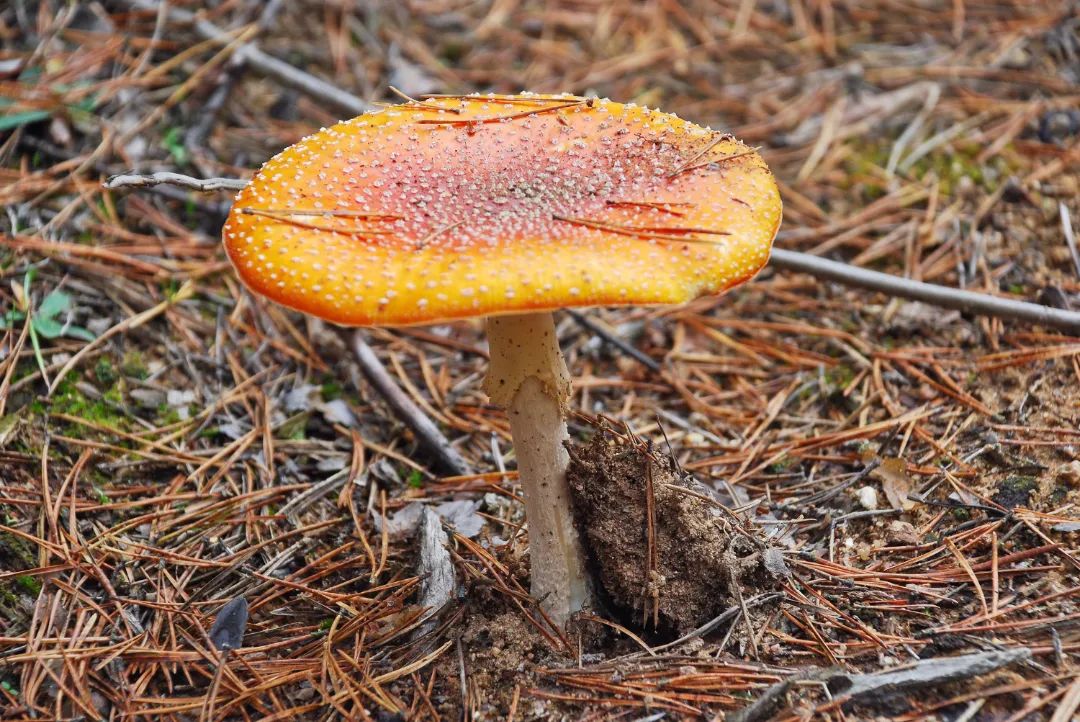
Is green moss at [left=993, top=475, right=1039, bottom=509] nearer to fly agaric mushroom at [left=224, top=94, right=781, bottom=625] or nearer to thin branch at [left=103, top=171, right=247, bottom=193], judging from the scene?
fly agaric mushroom at [left=224, top=94, right=781, bottom=625]

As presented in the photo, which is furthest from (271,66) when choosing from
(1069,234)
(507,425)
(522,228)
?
(1069,234)

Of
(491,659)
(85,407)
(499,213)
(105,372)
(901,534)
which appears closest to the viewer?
(499,213)

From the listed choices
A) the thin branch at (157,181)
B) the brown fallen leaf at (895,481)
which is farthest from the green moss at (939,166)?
the thin branch at (157,181)

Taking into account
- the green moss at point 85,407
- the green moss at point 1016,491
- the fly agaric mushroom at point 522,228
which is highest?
the fly agaric mushroom at point 522,228

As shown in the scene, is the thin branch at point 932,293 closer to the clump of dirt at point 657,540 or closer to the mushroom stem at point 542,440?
the mushroom stem at point 542,440

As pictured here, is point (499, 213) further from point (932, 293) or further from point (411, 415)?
point (932, 293)

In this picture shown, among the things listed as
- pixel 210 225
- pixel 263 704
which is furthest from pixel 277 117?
pixel 263 704
